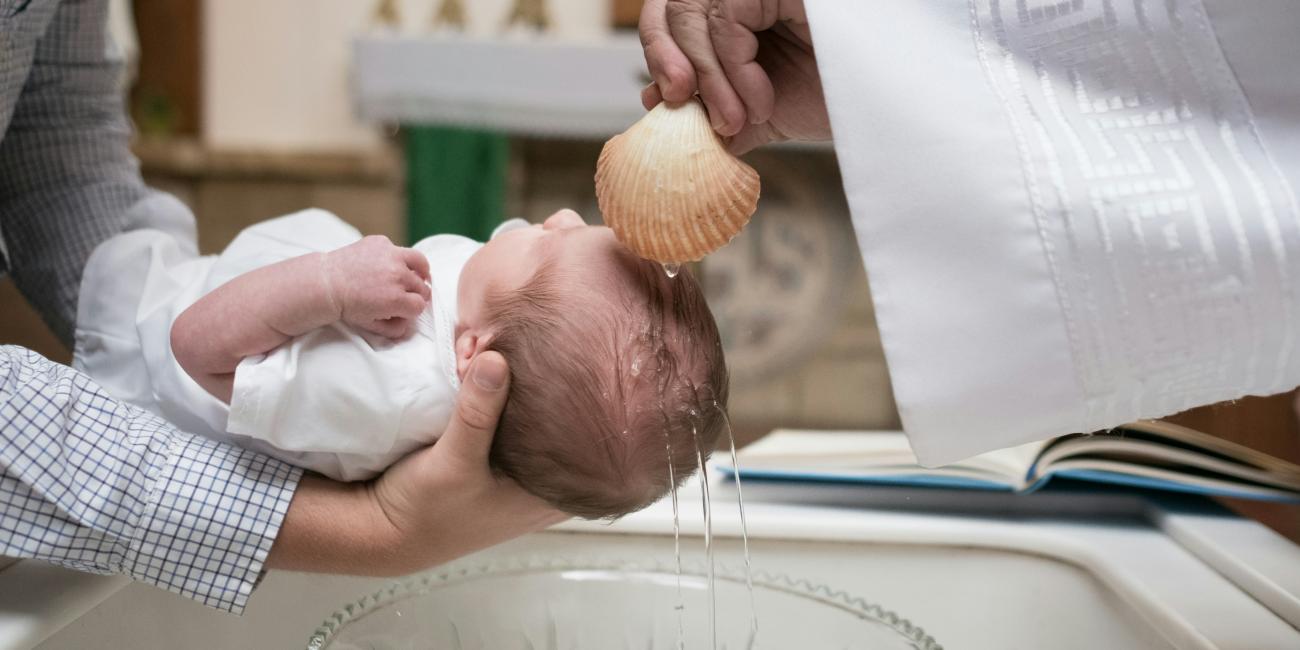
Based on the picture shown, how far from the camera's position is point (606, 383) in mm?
711

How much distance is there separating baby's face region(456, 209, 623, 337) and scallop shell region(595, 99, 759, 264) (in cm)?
9

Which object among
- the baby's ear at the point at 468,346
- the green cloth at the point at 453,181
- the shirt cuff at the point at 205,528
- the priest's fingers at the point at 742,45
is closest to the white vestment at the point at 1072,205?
the priest's fingers at the point at 742,45

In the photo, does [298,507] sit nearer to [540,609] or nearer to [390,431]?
[390,431]

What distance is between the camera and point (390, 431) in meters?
0.75

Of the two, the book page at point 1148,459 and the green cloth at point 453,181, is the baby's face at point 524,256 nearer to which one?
the book page at point 1148,459

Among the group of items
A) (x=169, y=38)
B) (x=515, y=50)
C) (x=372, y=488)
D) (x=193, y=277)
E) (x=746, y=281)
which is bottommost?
(x=746, y=281)

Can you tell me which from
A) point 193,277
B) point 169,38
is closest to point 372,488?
point 193,277

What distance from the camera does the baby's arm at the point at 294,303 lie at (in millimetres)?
724

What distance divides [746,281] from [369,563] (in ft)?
8.15

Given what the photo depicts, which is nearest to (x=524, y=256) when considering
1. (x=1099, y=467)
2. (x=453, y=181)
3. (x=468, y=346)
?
(x=468, y=346)

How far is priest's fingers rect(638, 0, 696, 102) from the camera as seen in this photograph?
0.65m

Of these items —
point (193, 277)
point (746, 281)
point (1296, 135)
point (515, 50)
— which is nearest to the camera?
point (1296, 135)

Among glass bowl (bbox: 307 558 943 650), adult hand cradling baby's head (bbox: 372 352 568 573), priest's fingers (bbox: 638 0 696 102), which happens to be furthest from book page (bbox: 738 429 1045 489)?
priest's fingers (bbox: 638 0 696 102)

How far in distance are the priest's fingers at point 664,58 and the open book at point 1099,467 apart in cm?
41
